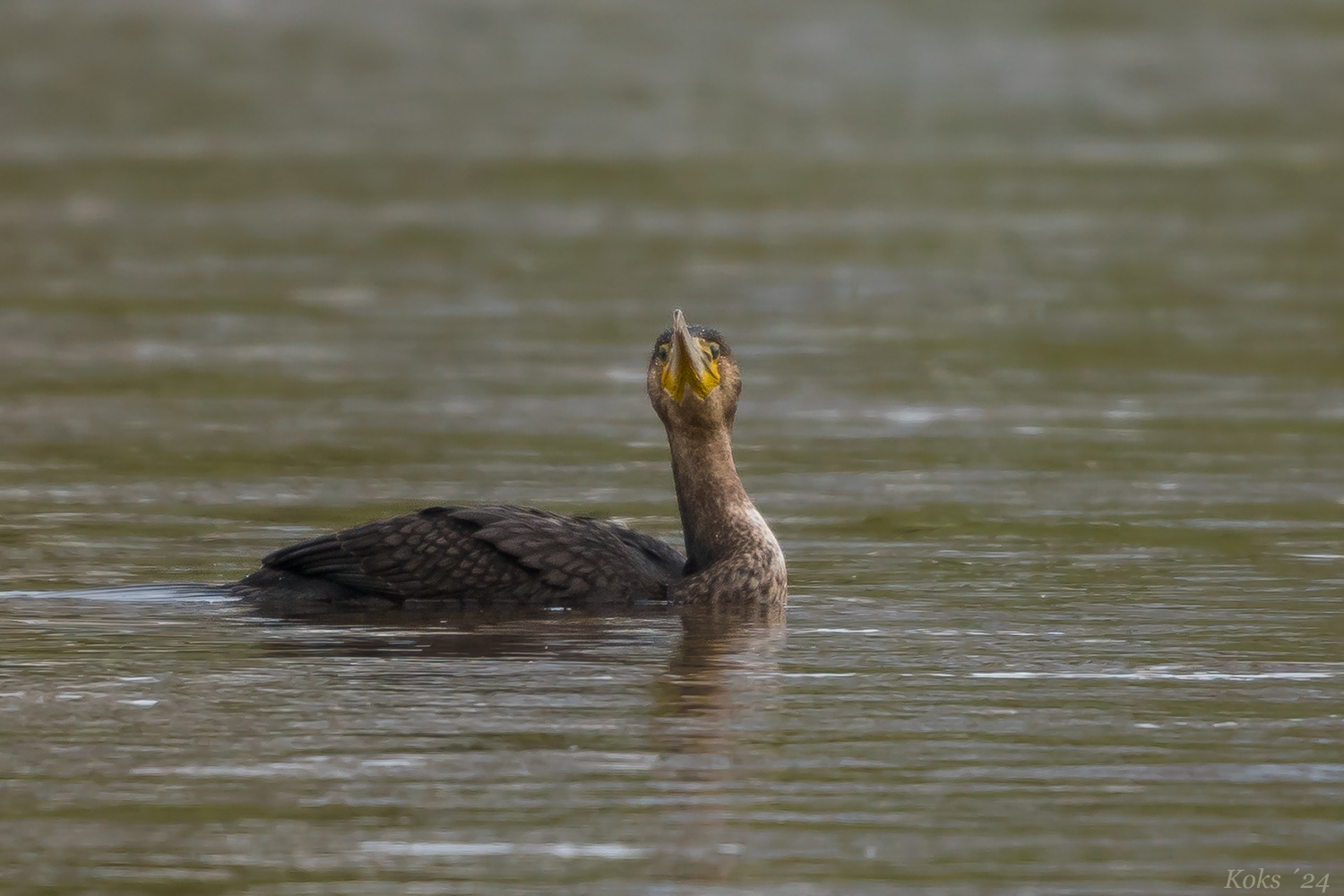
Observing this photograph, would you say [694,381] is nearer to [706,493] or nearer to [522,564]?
[706,493]

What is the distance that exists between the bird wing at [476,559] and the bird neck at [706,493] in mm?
426

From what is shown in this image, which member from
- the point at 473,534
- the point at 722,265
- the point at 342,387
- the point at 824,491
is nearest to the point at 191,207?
the point at 722,265

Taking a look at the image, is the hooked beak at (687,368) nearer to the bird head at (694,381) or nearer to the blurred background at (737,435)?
the bird head at (694,381)

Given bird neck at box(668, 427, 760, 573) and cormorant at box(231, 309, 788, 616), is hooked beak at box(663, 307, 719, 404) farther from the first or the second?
bird neck at box(668, 427, 760, 573)

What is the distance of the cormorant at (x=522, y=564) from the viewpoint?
9.76 meters

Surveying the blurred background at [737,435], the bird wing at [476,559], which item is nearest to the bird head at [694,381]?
the bird wing at [476,559]

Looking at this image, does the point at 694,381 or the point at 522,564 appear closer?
the point at 522,564

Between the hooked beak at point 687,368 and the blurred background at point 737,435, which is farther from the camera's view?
the hooked beak at point 687,368

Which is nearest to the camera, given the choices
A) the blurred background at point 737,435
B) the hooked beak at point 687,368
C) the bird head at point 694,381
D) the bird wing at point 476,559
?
the blurred background at point 737,435

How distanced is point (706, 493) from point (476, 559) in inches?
40.7

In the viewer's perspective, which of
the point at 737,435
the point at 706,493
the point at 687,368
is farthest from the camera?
the point at 737,435

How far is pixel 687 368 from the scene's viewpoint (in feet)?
32.9

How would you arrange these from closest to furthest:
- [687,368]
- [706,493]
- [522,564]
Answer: [522,564] < [687,368] < [706,493]

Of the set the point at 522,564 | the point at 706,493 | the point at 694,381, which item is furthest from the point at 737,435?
the point at 522,564
